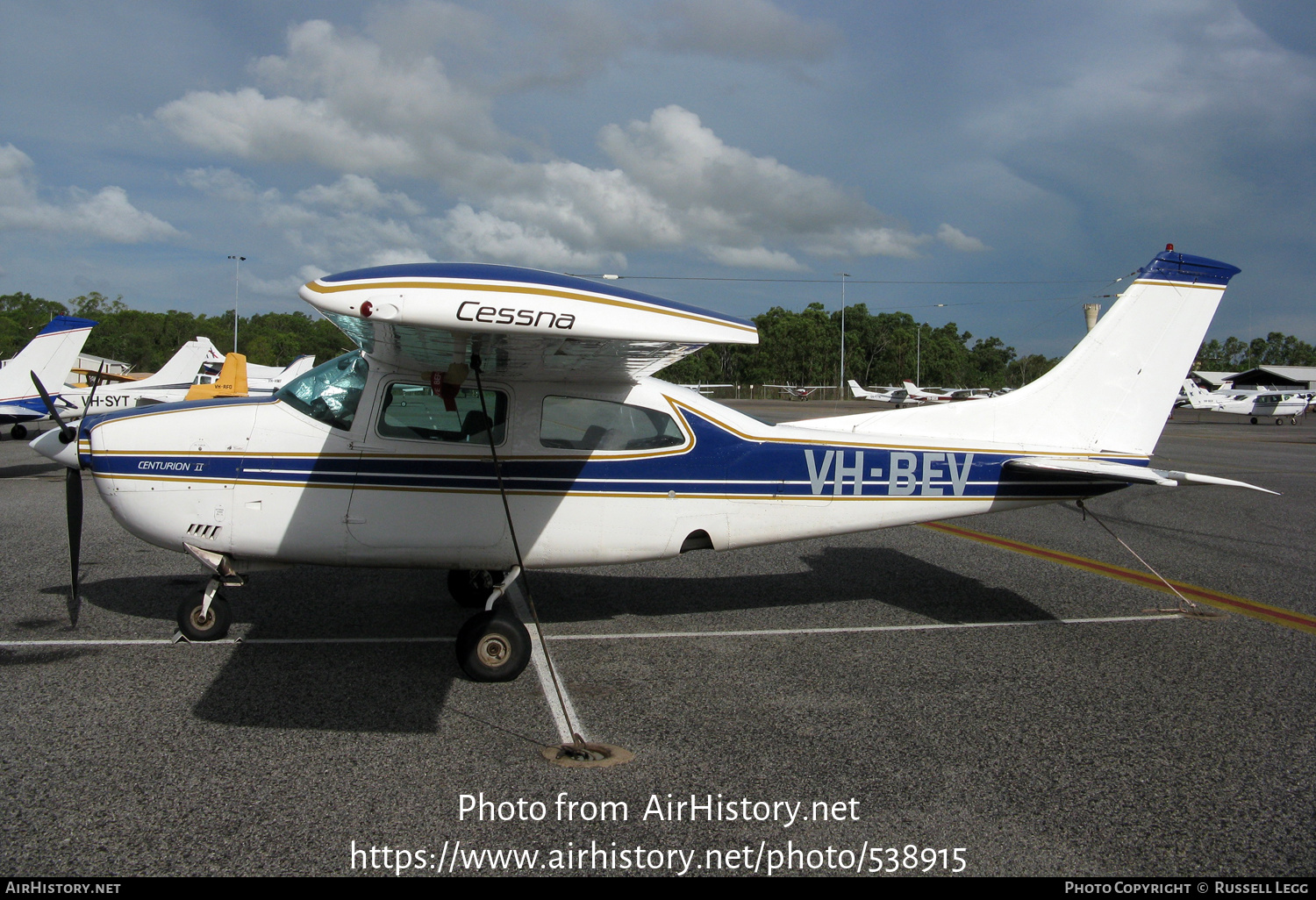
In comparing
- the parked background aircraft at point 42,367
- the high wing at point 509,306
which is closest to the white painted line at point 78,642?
the high wing at point 509,306

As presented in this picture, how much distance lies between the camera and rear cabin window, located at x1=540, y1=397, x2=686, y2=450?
16.6ft

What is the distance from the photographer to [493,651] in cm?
457

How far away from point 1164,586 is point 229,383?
16716 millimetres

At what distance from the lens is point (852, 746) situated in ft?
Answer: 12.5

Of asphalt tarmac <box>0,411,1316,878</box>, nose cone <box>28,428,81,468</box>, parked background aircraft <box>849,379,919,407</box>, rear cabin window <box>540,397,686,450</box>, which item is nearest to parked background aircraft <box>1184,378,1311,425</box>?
parked background aircraft <box>849,379,919,407</box>

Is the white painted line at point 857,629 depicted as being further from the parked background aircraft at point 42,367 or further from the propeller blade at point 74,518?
the parked background aircraft at point 42,367

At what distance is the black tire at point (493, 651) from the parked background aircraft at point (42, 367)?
649 inches

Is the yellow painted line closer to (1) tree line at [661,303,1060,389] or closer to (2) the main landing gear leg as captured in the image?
(2) the main landing gear leg

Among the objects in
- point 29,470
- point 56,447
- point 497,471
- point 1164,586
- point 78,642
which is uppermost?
point 497,471

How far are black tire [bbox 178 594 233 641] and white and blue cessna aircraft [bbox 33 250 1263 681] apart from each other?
0.04ft

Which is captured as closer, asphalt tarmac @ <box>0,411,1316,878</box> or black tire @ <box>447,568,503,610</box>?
asphalt tarmac @ <box>0,411,1316,878</box>

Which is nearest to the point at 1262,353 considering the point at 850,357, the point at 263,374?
the point at 850,357

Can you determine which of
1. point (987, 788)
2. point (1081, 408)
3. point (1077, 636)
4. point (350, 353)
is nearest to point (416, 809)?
point (987, 788)

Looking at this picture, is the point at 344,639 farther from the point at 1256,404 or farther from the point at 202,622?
the point at 1256,404
